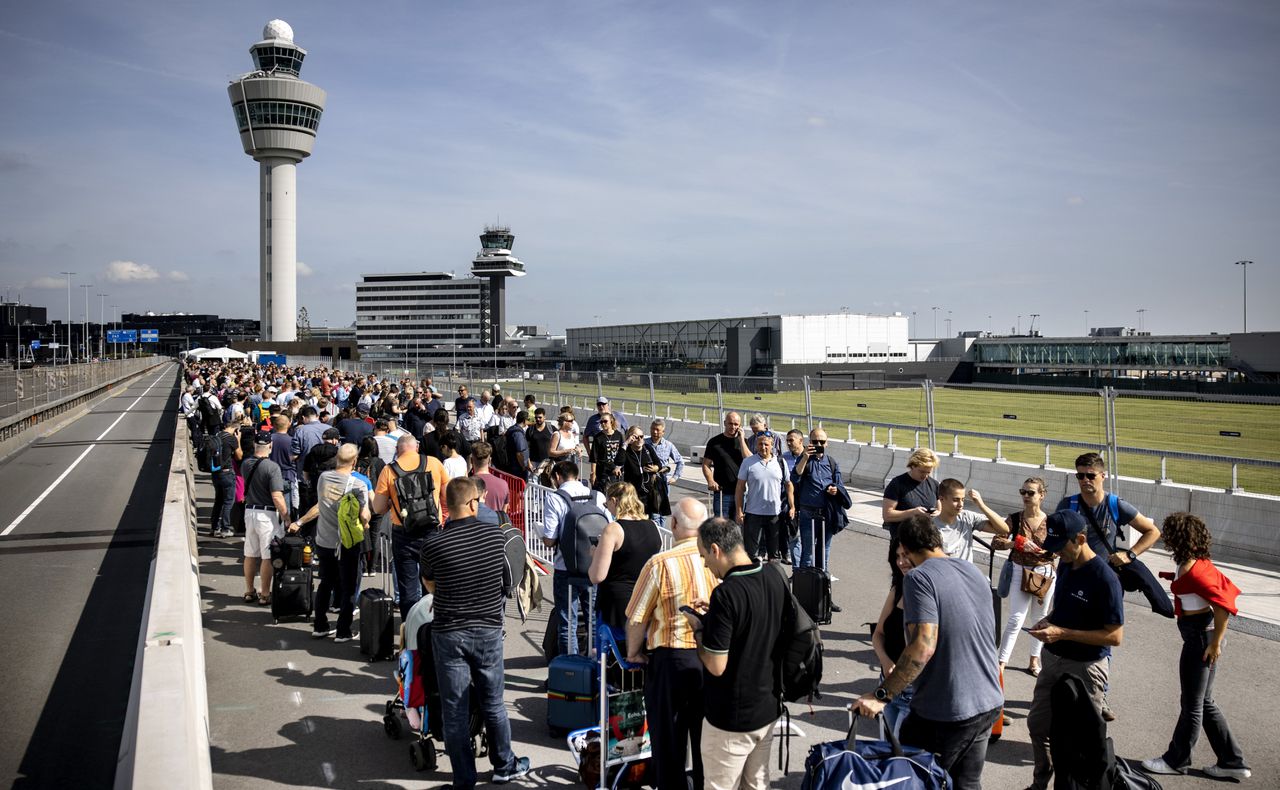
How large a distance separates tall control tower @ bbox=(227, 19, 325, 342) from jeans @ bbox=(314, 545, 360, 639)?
123 metres

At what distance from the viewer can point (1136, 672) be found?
7.52m

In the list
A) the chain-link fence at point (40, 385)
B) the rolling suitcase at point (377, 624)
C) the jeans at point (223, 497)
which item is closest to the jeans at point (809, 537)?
the rolling suitcase at point (377, 624)

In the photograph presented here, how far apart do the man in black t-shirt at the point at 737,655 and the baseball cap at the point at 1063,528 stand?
6.63ft

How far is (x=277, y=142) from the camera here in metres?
119

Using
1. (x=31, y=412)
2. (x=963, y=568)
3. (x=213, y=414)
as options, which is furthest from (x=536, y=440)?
(x=31, y=412)

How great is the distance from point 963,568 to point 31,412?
36.4m

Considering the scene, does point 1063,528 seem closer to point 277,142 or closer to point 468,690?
point 468,690

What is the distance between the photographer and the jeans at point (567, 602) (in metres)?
6.95

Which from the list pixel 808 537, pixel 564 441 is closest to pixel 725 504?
pixel 808 537

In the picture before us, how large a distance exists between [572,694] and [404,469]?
3229 mm

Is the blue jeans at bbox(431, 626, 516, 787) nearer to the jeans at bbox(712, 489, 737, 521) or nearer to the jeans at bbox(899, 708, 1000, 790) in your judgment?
the jeans at bbox(899, 708, 1000, 790)

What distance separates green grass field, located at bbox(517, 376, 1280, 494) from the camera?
552 inches

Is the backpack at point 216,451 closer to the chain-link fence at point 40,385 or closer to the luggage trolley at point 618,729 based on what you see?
the luggage trolley at point 618,729

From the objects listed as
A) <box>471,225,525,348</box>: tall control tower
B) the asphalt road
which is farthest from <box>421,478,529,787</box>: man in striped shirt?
<box>471,225,525,348</box>: tall control tower
